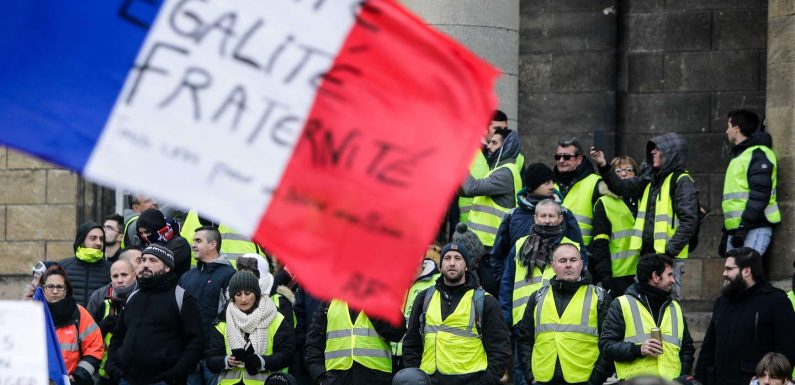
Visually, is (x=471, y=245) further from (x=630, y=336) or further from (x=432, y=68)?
(x=432, y=68)

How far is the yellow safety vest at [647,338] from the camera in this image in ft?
39.5

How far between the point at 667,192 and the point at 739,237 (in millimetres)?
912

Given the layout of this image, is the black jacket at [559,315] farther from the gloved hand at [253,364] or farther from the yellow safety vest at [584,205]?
the gloved hand at [253,364]

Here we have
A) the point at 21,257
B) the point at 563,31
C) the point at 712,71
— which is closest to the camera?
the point at 712,71

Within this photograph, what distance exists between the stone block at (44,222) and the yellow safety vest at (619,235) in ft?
20.1

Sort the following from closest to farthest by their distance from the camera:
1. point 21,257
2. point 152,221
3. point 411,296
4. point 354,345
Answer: point 354,345
point 411,296
point 152,221
point 21,257

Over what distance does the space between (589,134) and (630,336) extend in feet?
20.0

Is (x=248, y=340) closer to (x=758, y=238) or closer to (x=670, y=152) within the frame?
(x=670, y=152)

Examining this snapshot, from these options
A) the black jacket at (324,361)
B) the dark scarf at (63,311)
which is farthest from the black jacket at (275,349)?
the dark scarf at (63,311)

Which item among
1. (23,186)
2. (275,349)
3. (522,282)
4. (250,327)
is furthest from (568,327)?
(23,186)

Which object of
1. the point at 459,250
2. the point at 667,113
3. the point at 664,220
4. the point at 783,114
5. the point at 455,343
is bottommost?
the point at 455,343

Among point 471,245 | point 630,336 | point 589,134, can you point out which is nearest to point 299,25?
point 630,336

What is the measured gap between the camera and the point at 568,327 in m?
12.3

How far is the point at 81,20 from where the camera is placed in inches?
191
